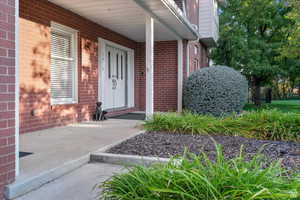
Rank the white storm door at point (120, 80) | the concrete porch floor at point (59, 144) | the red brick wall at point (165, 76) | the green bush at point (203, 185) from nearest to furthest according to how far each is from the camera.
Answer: the green bush at point (203, 185), the concrete porch floor at point (59, 144), the white storm door at point (120, 80), the red brick wall at point (165, 76)

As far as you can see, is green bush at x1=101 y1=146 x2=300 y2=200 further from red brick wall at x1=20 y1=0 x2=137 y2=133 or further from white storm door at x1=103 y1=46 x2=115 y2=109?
white storm door at x1=103 y1=46 x2=115 y2=109

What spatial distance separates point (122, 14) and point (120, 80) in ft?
8.91

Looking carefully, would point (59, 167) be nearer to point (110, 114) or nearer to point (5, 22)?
point (5, 22)

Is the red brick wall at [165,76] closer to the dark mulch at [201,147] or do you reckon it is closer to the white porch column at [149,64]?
the white porch column at [149,64]

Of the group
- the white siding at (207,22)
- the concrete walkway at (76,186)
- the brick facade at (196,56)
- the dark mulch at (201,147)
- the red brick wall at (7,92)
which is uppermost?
the white siding at (207,22)

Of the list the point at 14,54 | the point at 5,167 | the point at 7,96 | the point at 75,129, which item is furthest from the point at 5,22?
the point at 75,129

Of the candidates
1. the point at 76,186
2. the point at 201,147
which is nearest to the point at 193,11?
the point at 201,147

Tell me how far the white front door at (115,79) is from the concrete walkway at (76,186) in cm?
443

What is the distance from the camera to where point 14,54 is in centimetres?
212

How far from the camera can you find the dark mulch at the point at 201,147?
3.23 meters

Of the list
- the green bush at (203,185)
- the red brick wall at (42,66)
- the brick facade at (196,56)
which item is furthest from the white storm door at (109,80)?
the green bush at (203,185)

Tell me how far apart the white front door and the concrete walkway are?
4433 mm

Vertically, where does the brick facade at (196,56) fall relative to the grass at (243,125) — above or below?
above

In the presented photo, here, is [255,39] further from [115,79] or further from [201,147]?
[201,147]
